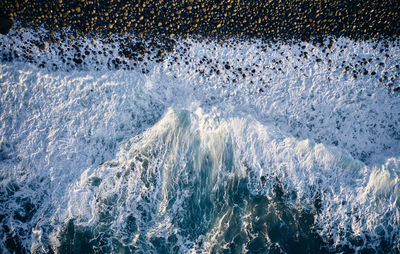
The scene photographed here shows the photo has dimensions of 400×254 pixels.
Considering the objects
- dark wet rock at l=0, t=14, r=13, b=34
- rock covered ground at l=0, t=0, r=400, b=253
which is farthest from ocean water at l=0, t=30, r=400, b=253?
dark wet rock at l=0, t=14, r=13, b=34

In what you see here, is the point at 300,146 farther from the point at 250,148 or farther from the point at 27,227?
the point at 27,227

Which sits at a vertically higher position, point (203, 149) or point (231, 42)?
point (231, 42)

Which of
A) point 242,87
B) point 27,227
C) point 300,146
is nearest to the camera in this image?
point 27,227

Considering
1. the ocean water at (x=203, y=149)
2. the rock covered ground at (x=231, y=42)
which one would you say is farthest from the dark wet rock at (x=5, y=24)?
the ocean water at (x=203, y=149)

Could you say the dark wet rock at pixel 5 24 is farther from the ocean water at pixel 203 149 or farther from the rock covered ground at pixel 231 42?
the ocean water at pixel 203 149

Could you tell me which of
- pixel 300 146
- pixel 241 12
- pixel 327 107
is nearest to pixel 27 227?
pixel 300 146

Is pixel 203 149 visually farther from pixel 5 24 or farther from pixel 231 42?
pixel 5 24

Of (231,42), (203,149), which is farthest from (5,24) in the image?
(203,149)

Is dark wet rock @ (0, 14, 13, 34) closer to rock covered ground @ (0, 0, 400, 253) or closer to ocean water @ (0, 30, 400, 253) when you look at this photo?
rock covered ground @ (0, 0, 400, 253)
